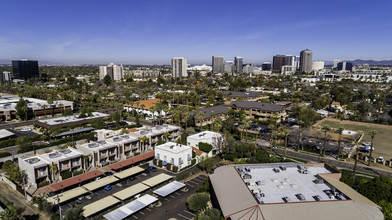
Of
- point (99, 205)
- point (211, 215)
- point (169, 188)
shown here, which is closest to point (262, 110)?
point (169, 188)

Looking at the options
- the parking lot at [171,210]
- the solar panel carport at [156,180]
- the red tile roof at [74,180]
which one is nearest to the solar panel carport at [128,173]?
the red tile roof at [74,180]

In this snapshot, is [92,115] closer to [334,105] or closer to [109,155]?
[109,155]

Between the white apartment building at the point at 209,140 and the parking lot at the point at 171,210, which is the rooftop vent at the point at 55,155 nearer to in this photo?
the parking lot at the point at 171,210

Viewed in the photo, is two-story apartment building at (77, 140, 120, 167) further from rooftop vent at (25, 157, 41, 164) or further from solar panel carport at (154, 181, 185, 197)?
solar panel carport at (154, 181, 185, 197)

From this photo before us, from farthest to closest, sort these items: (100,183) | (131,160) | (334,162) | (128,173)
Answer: (334,162) < (131,160) < (128,173) < (100,183)

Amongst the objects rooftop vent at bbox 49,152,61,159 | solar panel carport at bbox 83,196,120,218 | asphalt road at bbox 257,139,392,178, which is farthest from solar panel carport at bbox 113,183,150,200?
asphalt road at bbox 257,139,392,178

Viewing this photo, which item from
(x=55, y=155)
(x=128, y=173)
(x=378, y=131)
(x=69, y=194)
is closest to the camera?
(x=69, y=194)

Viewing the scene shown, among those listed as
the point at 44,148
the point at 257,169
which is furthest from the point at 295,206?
the point at 44,148

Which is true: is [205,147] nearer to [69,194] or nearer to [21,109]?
[69,194]
